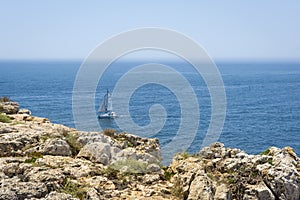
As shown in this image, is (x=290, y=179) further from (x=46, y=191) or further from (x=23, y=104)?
(x=23, y=104)

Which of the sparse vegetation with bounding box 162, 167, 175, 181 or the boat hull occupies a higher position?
the sparse vegetation with bounding box 162, 167, 175, 181

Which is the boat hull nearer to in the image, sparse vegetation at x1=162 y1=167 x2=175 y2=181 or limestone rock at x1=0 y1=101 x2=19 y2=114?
limestone rock at x1=0 y1=101 x2=19 y2=114

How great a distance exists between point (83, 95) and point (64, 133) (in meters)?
91.5

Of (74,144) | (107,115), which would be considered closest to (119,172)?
(74,144)

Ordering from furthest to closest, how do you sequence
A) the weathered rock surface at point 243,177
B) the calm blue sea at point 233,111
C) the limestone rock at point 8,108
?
the calm blue sea at point 233,111 < the limestone rock at point 8,108 < the weathered rock surface at point 243,177

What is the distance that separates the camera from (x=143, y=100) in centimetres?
11050

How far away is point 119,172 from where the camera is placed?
1427cm

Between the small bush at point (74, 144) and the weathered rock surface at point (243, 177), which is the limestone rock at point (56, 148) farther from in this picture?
the weathered rock surface at point (243, 177)

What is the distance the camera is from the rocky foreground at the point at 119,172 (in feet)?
38.3

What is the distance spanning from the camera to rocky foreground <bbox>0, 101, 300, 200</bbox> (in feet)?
38.3

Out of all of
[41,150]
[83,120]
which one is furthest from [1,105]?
[83,120]

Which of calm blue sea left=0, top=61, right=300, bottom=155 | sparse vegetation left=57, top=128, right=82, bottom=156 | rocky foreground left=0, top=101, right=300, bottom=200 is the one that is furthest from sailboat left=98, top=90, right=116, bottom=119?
rocky foreground left=0, top=101, right=300, bottom=200

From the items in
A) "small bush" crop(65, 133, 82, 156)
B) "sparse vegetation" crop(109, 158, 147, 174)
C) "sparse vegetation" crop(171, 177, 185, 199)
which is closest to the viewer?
"sparse vegetation" crop(171, 177, 185, 199)

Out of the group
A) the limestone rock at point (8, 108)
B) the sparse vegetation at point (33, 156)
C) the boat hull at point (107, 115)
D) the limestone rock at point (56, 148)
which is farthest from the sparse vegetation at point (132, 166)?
the boat hull at point (107, 115)
